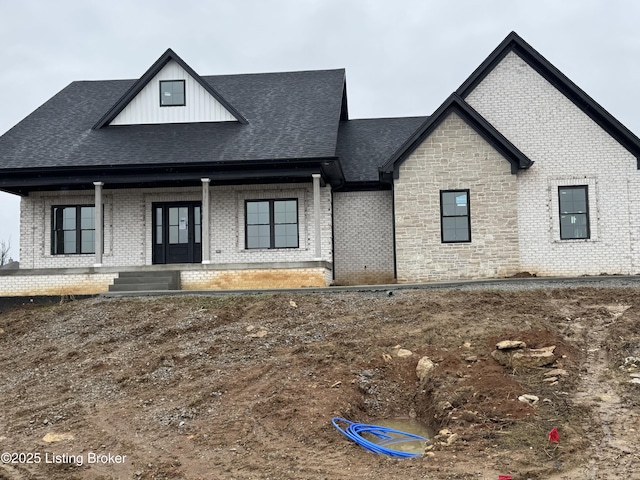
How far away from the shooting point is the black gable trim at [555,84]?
19.3 m

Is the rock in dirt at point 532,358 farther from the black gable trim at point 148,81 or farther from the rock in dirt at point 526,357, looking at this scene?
the black gable trim at point 148,81

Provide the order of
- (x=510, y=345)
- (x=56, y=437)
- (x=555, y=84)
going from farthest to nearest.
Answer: (x=555, y=84) → (x=510, y=345) → (x=56, y=437)

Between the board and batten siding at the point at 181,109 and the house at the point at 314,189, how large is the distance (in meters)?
0.05

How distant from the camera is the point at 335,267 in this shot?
72.1 ft

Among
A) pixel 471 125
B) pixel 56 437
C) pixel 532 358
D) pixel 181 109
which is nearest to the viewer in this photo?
pixel 56 437

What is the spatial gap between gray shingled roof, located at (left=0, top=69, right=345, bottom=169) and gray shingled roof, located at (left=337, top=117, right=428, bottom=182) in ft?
5.40

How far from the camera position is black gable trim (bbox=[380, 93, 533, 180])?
758 inches

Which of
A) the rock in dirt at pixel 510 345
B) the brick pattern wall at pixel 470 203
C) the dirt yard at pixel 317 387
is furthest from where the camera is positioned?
the brick pattern wall at pixel 470 203

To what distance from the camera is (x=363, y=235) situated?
2197cm

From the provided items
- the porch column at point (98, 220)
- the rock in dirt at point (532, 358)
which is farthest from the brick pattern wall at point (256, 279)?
the rock in dirt at point (532, 358)

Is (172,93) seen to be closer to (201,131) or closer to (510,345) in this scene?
(201,131)

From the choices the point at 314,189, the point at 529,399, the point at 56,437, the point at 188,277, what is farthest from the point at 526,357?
the point at 188,277

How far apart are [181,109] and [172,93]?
1.95 feet

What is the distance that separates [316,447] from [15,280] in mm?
13709
